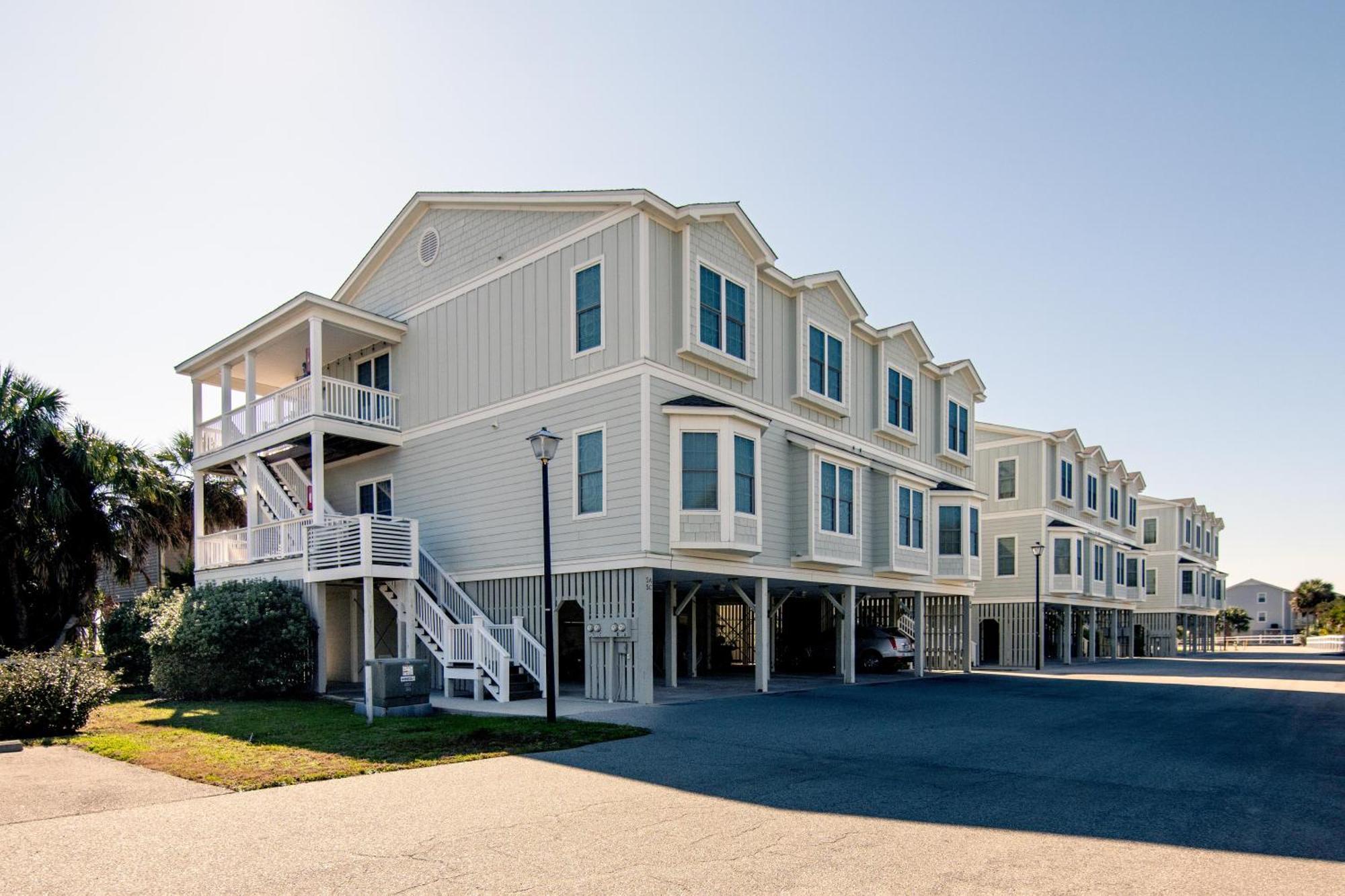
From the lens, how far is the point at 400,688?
1528cm

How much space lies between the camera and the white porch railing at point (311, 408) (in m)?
22.0

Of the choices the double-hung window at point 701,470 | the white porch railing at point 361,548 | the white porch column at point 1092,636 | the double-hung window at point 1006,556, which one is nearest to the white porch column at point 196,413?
the white porch railing at point 361,548

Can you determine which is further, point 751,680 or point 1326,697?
point 751,680

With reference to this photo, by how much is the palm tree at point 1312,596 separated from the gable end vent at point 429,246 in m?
113

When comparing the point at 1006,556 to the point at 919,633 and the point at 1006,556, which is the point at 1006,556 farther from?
the point at 919,633

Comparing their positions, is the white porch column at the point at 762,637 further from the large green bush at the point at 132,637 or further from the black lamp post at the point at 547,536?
the large green bush at the point at 132,637

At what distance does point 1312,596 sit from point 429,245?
114 m

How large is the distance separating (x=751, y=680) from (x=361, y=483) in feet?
38.2

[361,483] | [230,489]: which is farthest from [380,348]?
[230,489]

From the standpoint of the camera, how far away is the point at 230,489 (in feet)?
96.4

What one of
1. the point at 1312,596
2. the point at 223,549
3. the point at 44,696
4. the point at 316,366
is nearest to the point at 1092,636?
the point at 316,366

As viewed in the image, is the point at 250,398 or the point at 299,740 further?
the point at 250,398

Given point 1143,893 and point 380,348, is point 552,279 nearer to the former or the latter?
point 380,348

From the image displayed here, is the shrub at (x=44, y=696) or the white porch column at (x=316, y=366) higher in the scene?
the white porch column at (x=316, y=366)
